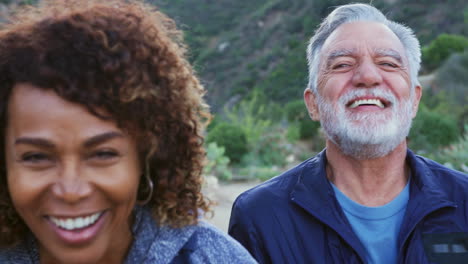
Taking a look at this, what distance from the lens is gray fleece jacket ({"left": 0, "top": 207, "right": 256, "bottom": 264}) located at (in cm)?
162

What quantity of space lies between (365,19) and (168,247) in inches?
59.6

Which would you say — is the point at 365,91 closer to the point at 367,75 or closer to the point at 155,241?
the point at 367,75

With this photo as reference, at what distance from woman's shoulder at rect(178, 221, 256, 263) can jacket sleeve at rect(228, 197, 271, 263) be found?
594 millimetres

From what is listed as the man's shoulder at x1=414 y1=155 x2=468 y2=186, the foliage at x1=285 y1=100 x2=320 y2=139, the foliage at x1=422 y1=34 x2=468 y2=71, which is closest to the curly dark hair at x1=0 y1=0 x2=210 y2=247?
the man's shoulder at x1=414 y1=155 x2=468 y2=186

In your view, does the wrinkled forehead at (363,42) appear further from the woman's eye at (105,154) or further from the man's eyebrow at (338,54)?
the woman's eye at (105,154)

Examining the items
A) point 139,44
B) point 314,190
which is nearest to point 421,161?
point 314,190

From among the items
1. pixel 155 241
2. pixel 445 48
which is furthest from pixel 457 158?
pixel 445 48

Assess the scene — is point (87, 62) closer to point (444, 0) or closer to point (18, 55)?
point (18, 55)

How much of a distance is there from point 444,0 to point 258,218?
27.2 m

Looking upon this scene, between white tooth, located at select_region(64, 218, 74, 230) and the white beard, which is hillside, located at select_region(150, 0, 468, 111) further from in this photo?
white tooth, located at select_region(64, 218, 74, 230)

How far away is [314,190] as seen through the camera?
2.37 m

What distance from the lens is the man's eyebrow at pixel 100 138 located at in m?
1.41

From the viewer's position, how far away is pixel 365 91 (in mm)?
2383

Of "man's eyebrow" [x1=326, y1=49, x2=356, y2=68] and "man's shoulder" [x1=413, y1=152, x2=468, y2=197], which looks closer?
"man's shoulder" [x1=413, y1=152, x2=468, y2=197]
